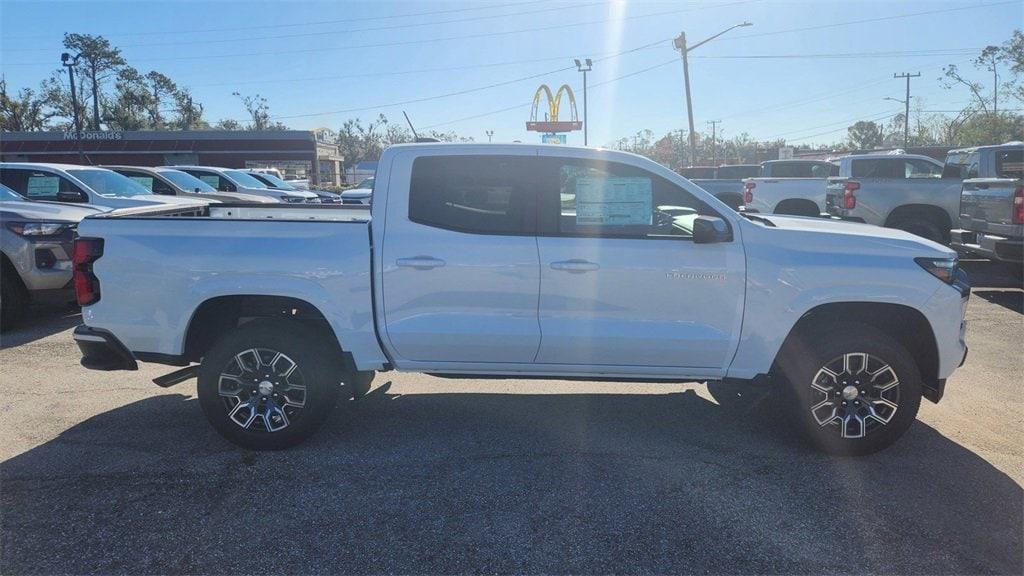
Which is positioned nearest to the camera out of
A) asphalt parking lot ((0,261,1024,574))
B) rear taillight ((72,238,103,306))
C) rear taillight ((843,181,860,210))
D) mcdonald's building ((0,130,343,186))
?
asphalt parking lot ((0,261,1024,574))

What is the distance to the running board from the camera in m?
4.49

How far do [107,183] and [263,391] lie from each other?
8052mm

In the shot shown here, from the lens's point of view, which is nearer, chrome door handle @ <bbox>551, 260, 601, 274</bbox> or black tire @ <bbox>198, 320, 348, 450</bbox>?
chrome door handle @ <bbox>551, 260, 601, 274</bbox>

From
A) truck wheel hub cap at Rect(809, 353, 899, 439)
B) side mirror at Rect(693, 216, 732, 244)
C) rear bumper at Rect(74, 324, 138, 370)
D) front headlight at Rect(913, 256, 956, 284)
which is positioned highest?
side mirror at Rect(693, 216, 732, 244)

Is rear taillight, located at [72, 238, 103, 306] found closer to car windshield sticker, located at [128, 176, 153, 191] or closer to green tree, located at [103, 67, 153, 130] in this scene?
car windshield sticker, located at [128, 176, 153, 191]

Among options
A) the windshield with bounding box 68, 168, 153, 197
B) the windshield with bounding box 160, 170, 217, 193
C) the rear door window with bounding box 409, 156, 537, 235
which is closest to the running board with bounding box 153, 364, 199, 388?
the rear door window with bounding box 409, 156, 537, 235

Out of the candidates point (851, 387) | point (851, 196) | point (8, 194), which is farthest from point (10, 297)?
point (851, 196)

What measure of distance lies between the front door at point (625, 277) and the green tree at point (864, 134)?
92.4 meters

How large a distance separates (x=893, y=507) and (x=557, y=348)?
201 centimetres

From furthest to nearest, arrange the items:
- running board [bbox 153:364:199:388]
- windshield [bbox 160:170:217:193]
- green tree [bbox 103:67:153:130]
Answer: green tree [bbox 103:67:153:130] → windshield [bbox 160:170:217:193] → running board [bbox 153:364:199:388]

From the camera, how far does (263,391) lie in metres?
4.31

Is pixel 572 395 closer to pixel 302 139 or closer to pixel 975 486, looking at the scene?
pixel 975 486

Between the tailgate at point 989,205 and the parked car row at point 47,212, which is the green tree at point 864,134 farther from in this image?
the parked car row at point 47,212

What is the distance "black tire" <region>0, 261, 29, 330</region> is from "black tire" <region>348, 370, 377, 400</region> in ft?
16.7
